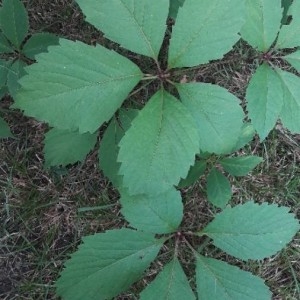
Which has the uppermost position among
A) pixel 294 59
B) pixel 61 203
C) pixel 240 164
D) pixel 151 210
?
pixel 294 59

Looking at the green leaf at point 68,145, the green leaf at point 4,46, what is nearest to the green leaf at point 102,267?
the green leaf at point 68,145

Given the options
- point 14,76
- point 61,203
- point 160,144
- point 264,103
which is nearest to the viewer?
point 160,144

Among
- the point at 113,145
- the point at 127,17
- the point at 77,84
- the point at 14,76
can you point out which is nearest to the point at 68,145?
the point at 113,145

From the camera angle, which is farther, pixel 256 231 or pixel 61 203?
pixel 61 203

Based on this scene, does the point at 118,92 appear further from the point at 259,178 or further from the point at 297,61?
the point at 259,178

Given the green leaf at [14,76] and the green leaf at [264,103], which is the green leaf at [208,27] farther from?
the green leaf at [14,76]

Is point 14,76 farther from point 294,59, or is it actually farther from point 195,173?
point 294,59

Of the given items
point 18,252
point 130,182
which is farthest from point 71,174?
point 130,182

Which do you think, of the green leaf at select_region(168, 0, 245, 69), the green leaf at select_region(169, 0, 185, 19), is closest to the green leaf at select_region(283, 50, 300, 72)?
the green leaf at select_region(168, 0, 245, 69)
